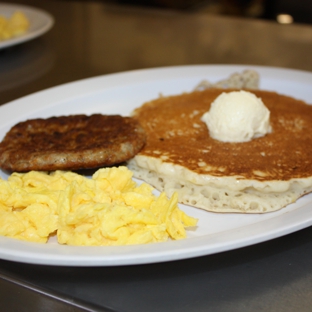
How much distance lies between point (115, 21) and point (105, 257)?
3879 mm

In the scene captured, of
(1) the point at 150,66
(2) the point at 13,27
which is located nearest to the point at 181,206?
(1) the point at 150,66

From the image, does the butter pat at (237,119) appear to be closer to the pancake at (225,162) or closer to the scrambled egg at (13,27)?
the pancake at (225,162)

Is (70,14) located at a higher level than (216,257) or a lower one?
lower

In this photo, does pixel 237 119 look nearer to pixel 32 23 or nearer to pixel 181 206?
pixel 181 206

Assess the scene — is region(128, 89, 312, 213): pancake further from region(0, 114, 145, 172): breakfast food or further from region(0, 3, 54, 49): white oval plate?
region(0, 3, 54, 49): white oval plate

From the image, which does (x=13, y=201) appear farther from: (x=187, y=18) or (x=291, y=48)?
(x=187, y=18)

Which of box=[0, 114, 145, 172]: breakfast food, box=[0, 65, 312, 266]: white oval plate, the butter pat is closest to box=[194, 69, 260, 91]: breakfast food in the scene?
box=[0, 65, 312, 266]: white oval plate

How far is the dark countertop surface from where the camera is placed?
1392 mm

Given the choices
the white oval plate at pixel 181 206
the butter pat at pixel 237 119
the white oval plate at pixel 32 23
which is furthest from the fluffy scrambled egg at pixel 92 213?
the white oval plate at pixel 32 23

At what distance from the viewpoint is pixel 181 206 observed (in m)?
1.82

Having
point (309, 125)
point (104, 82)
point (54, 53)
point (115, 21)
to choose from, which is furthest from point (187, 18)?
point (309, 125)

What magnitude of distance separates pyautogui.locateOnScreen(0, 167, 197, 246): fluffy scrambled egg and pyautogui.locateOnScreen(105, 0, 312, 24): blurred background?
3994mm

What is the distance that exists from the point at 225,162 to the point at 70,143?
64 cm

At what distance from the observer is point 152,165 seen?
1.95 metres
